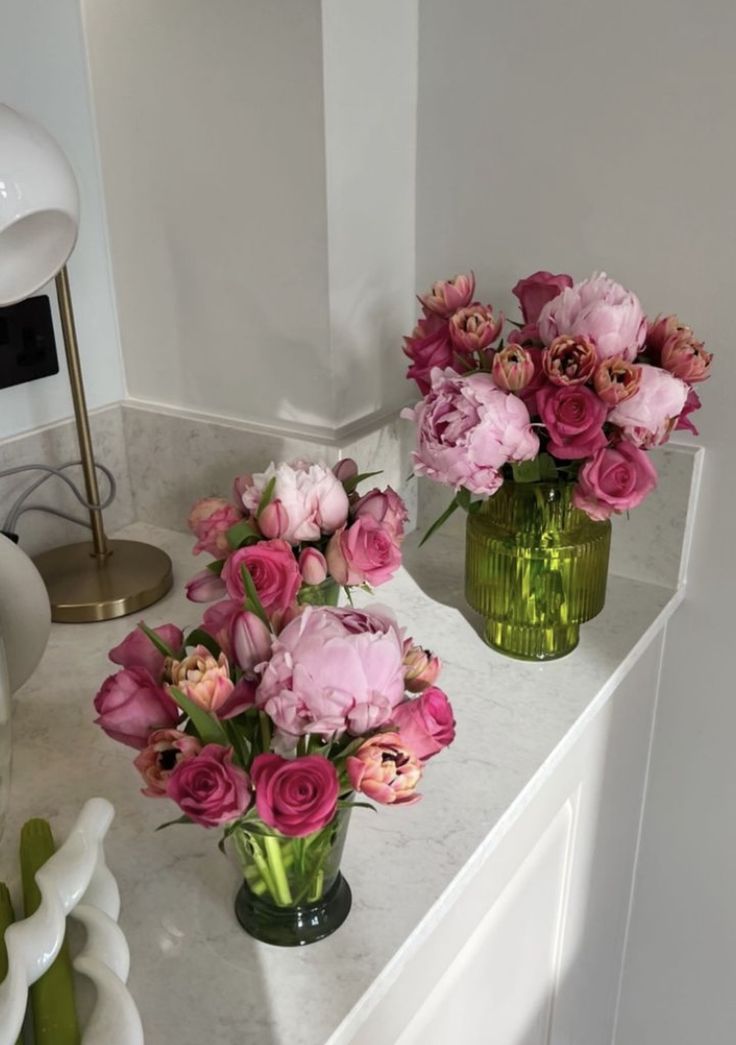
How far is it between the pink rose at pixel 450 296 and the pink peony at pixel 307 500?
21 cm

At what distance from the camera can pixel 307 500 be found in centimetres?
82

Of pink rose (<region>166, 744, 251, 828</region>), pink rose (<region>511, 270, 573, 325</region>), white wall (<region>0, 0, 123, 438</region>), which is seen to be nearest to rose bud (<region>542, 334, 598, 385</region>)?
pink rose (<region>511, 270, 573, 325</region>)

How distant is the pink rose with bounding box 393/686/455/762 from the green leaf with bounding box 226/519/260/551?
0.30m

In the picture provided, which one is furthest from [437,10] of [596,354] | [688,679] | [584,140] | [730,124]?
[688,679]

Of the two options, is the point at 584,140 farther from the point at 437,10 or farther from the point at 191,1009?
the point at 191,1009

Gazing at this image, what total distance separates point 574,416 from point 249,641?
368 mm

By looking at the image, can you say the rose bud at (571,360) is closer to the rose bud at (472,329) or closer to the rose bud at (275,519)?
the rose bud at (472,329)

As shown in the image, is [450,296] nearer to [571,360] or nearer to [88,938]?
[571,360]

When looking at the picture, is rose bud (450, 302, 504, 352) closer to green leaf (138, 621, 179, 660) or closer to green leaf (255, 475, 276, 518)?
green leaf (255, 475, 276, 518)

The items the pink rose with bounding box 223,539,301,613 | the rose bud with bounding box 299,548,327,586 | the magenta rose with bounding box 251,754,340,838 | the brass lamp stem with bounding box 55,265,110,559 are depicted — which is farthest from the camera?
the brass lamp stem with bounding box 55,265,110,559

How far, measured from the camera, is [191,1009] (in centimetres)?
60

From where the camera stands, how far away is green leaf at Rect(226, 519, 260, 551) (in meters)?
0.82

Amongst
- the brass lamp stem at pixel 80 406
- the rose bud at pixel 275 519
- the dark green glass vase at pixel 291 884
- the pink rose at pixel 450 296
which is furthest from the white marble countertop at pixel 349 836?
the pink rose at pixel 450 296

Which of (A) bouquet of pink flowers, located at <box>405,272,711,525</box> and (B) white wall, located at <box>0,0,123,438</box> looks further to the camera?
(B) white wall, located at <box>0,0,123,438</box>
